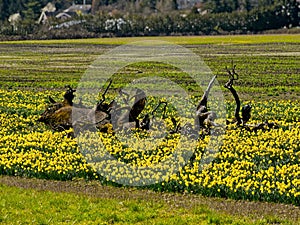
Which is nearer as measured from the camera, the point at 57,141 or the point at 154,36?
the point at 57,141

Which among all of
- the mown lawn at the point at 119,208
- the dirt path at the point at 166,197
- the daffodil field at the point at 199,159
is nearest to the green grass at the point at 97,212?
the mown lawn at the point at 119,208

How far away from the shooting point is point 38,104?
27797 mm

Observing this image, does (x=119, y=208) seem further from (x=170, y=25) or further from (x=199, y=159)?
(x=170, y=25)

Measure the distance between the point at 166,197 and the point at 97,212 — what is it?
1880 millimetres

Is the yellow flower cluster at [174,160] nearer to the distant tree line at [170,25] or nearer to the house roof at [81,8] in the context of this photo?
the distant tree line at [170,25]

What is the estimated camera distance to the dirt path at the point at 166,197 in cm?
1207

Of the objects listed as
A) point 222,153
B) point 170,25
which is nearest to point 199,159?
point 222,153

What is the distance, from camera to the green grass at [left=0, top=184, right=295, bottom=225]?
37.2ft

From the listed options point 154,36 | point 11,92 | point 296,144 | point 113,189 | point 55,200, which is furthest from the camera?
point 154,36

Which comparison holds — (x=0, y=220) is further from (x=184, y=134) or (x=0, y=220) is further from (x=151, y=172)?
(x=184, y=134)

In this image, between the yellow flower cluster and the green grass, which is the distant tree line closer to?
the yellow flower cluster

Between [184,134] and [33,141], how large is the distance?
4.16 metres

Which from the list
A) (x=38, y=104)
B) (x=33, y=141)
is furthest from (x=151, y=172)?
(x=38, y=104)

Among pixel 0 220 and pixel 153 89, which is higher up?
pixel 0 220
